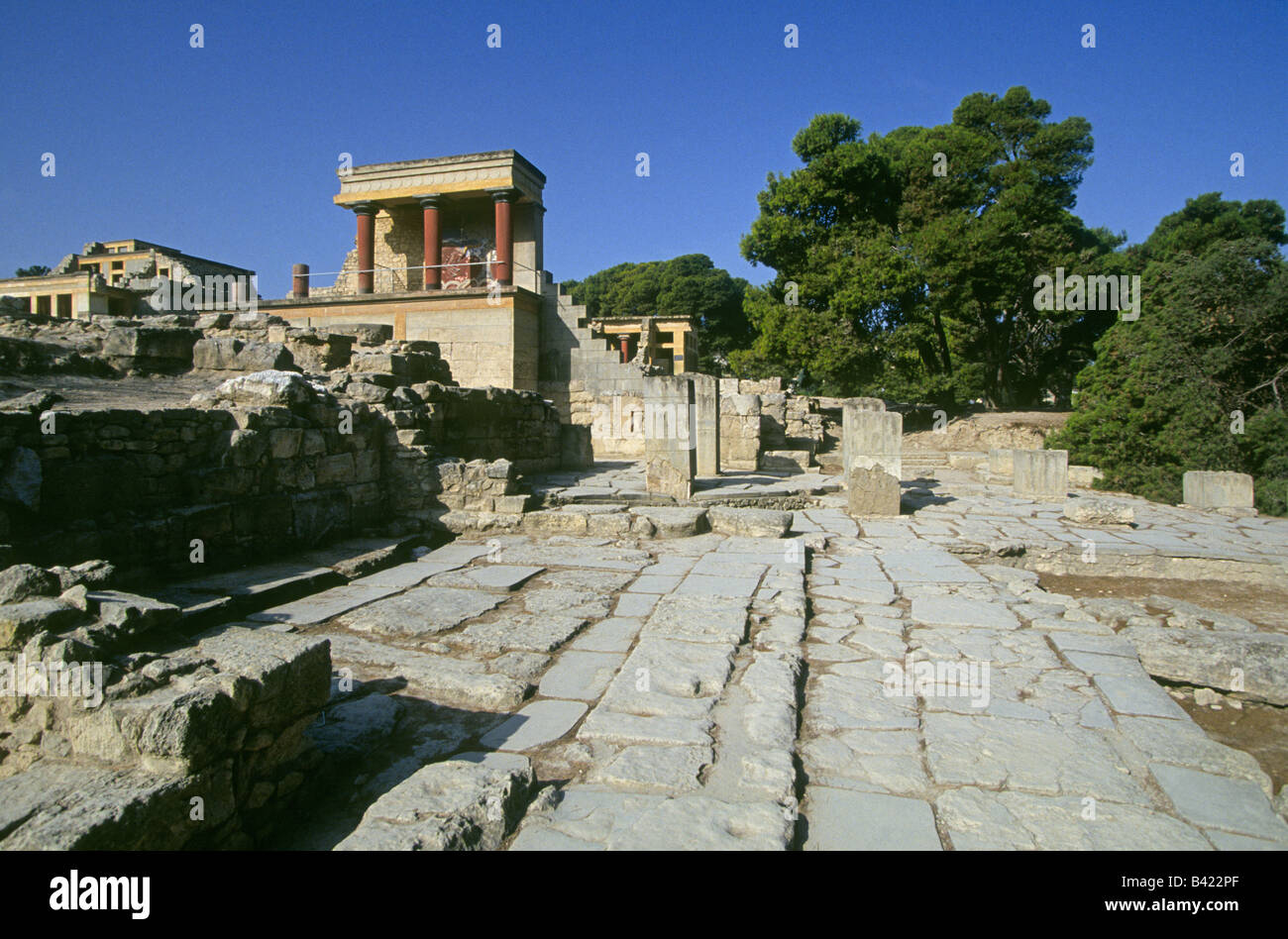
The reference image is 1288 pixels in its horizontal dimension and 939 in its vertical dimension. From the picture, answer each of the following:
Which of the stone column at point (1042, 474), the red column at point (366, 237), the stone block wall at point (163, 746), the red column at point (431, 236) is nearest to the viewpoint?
the stone block wall at point (163, 746)

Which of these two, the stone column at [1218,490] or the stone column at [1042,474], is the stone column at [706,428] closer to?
the stone column at [1042,474]

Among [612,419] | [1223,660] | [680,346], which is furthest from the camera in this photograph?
[680,346]

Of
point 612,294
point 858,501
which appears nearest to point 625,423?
point 858,501

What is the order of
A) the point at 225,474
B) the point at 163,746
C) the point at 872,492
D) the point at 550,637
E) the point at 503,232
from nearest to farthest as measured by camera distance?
the point at 163,746, the point at 550,637, the point at 225,474, the point at 872,492, the point at 503,232

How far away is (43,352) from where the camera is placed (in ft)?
25.1

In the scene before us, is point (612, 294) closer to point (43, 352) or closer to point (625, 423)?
point (625, 423)

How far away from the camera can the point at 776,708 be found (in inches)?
126

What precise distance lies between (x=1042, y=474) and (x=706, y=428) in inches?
197

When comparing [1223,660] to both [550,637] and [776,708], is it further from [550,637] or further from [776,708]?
[550,637]

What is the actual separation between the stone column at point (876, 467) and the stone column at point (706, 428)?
9.08 ft

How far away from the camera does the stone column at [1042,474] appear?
1041 centimetres

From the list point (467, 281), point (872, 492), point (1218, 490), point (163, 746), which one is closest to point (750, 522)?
point (872, 492)

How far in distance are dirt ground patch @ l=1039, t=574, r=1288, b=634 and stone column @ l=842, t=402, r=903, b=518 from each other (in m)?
2.26

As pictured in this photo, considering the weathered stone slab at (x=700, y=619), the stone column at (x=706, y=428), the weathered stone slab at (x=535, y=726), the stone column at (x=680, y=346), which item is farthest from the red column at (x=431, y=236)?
the weathered stone slab at (x=535, y=726)
